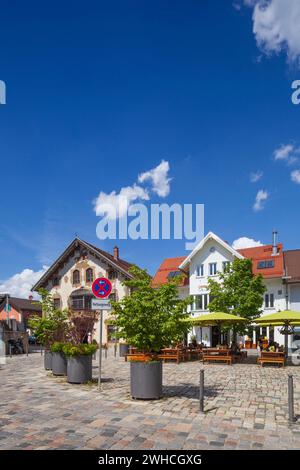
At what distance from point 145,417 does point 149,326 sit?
274 cm

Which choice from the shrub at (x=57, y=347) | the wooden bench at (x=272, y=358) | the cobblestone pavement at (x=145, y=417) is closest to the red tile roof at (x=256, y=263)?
the wooden bench at (x=272, y=358)

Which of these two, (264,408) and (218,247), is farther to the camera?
(218,247)

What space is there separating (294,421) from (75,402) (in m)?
4.90

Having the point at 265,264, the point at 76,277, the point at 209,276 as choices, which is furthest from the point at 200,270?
the point at 76,277

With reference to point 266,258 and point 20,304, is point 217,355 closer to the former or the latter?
point 266,258

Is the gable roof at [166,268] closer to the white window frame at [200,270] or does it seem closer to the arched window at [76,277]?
the white window frame at [200,270]

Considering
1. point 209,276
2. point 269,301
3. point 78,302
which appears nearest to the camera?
point 269,301

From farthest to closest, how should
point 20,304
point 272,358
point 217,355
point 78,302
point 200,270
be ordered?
1. point 20,304
2. point 78,302
3. point 200,270
4. point 217,355
5. point 272,358

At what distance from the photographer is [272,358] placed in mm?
19094

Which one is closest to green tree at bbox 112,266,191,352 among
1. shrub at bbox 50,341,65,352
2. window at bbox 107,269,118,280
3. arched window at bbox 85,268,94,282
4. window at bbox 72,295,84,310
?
shrub at bbox 50,341,65,352

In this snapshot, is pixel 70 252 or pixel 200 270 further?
pixel 70 252
